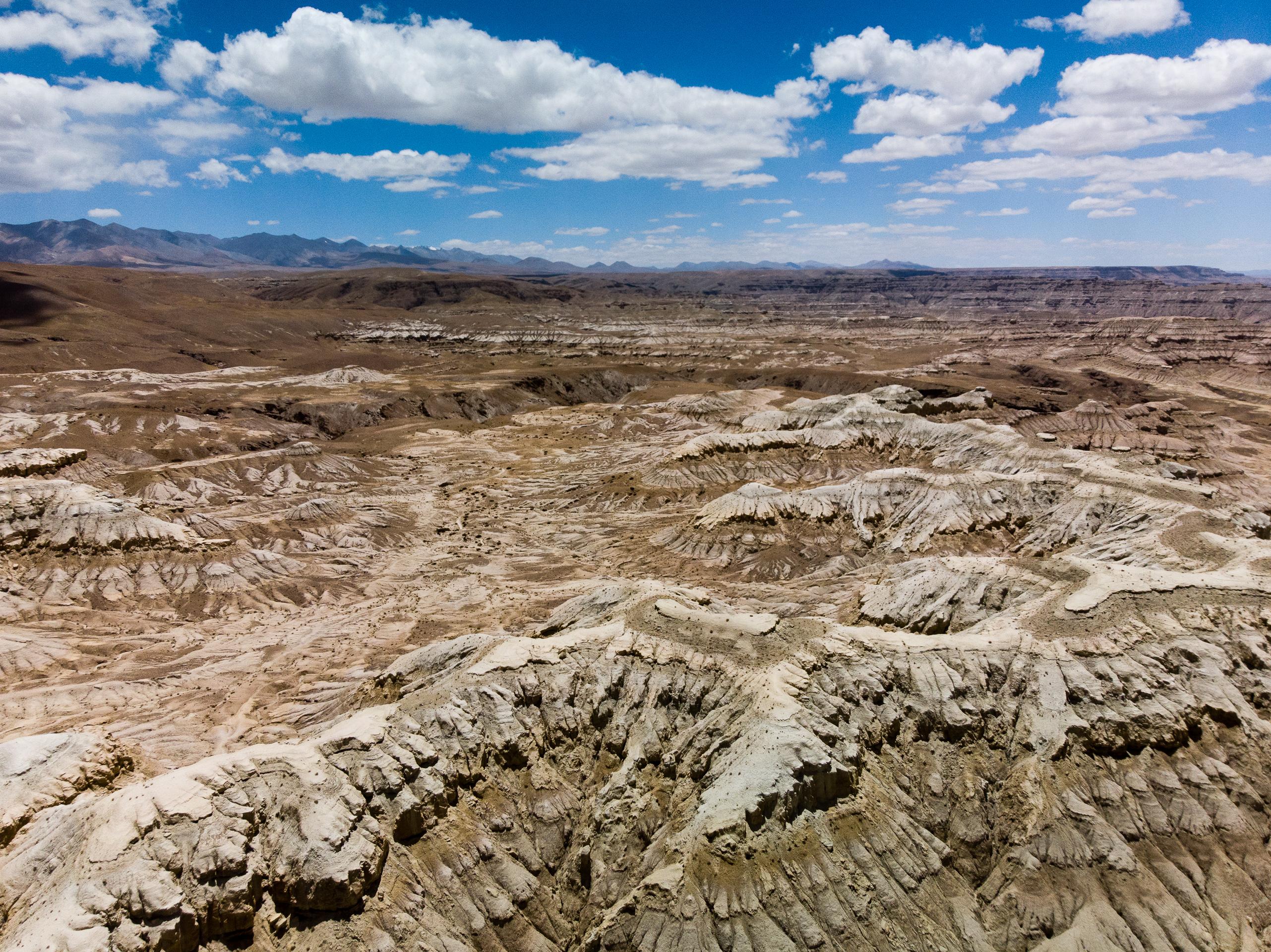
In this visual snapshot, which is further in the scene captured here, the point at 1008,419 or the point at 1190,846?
the point at 1008,419

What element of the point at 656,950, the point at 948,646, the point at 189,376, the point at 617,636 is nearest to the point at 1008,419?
the point at 948,646

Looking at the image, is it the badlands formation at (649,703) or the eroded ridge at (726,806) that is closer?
the eroded ridge at (726,806)

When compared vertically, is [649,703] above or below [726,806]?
above

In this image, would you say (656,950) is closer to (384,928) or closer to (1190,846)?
(384,928)

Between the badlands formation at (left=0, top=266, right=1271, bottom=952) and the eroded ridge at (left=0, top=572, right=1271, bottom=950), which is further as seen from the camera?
the badlands formation at (left=0, top=266, right=1271, bottom=952)

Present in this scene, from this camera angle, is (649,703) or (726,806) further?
(649,703)

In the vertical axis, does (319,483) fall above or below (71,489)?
below

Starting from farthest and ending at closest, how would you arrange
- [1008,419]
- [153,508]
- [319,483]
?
[1008,419], [319,483], [153,508]

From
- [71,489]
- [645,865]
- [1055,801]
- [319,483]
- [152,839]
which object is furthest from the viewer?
[319,483]
